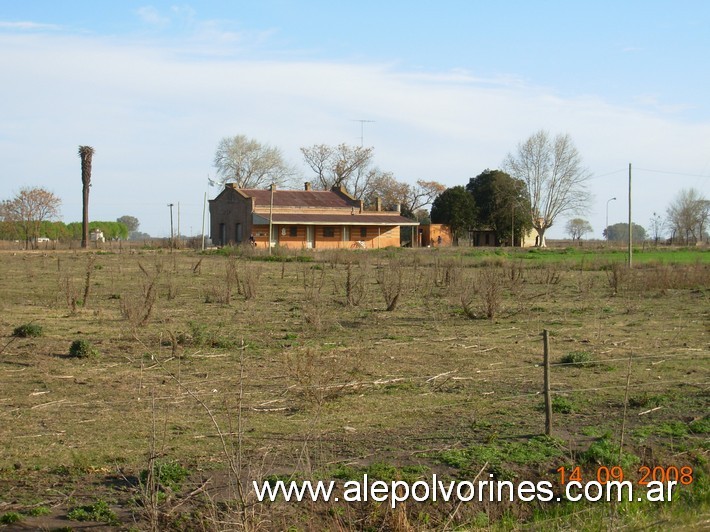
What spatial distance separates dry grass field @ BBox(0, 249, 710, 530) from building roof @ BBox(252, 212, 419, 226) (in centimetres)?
4353

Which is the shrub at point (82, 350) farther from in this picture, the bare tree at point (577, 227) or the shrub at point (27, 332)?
the bare tree at point (577, 227)

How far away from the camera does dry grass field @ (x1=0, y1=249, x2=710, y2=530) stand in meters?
6.24

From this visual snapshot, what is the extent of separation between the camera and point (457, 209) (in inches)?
3000

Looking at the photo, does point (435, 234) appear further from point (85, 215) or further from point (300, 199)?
point (85, 215)

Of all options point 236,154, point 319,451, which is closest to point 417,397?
→ point 319,451

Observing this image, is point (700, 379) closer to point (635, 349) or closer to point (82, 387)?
point (635, 349)

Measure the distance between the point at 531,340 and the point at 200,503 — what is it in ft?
31.0

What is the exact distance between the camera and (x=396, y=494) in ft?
21.5

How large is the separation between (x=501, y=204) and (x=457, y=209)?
17.1 feet

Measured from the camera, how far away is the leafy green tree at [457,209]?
76.3 metres

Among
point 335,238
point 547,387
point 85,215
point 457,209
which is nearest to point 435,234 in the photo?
point 457,209

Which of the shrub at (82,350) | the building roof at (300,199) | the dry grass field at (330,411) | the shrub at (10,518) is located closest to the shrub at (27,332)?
the dry grass field at (330,411)

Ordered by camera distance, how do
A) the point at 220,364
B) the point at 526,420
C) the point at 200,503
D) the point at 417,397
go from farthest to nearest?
the point at 220,364
the point at 417,397
the point at 526,420
the point at 200,503

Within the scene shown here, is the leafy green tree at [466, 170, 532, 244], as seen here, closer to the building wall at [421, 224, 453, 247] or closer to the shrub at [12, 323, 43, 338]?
the building wall at [421, 224, 453, 247]
